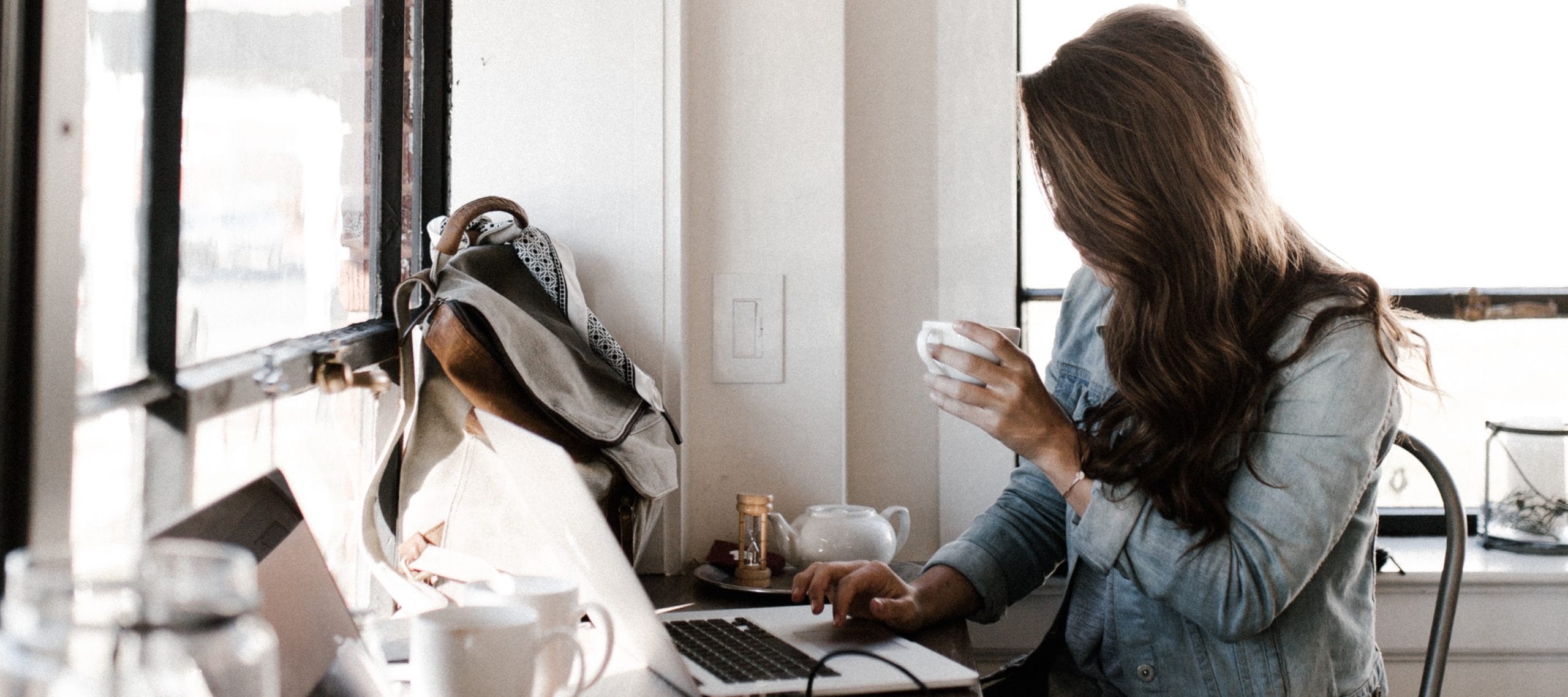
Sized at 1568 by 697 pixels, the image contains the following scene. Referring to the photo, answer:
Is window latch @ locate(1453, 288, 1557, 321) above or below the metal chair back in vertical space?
above

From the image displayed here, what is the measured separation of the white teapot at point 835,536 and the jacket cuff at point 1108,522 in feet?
1.20

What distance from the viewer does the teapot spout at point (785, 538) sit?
1.59 metres

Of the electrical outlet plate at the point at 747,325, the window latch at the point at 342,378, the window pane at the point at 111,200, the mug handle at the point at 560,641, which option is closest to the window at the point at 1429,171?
the electrical outlet plate at the point at 747,325

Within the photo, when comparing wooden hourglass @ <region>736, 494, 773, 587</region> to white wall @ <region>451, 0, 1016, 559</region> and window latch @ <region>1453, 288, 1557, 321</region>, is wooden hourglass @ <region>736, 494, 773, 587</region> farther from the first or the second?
window latch @ <region>1453, 288, 1557, 321</region>

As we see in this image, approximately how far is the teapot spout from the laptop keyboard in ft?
1.22

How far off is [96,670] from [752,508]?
3.93 ft

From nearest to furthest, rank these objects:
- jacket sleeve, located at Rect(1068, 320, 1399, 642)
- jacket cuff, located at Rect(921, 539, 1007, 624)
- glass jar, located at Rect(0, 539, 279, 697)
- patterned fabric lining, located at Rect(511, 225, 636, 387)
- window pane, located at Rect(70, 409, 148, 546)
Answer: glass jar, located at Rect(0, 539, 279, 697), window pane, located at Rect(70, 409, 148, 546), jacket sleeve, located at Rect(1068, 320, 1399, 642), jacket cuff, located at Rect(921, 539, 1007, 624), patterned fabric lining, located at Rect(511, 225, 636, 387)

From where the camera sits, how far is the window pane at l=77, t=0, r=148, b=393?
28.9 inches

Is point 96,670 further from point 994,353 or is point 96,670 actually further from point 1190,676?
point 1190,676

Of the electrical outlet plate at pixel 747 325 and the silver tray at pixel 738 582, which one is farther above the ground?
the electrical outlet plate at pixel 747 325

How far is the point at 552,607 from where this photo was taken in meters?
0.87

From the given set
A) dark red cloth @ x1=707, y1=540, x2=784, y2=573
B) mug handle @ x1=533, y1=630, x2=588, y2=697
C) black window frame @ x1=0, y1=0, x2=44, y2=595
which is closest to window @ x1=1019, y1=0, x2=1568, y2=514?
dark red cloth @ x1=707, y1=540, x2=784, y2=573

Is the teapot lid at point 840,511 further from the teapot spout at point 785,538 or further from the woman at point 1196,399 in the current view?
the woman at point 1196,399

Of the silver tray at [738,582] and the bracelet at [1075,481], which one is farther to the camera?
the silver tray at [738,582]
